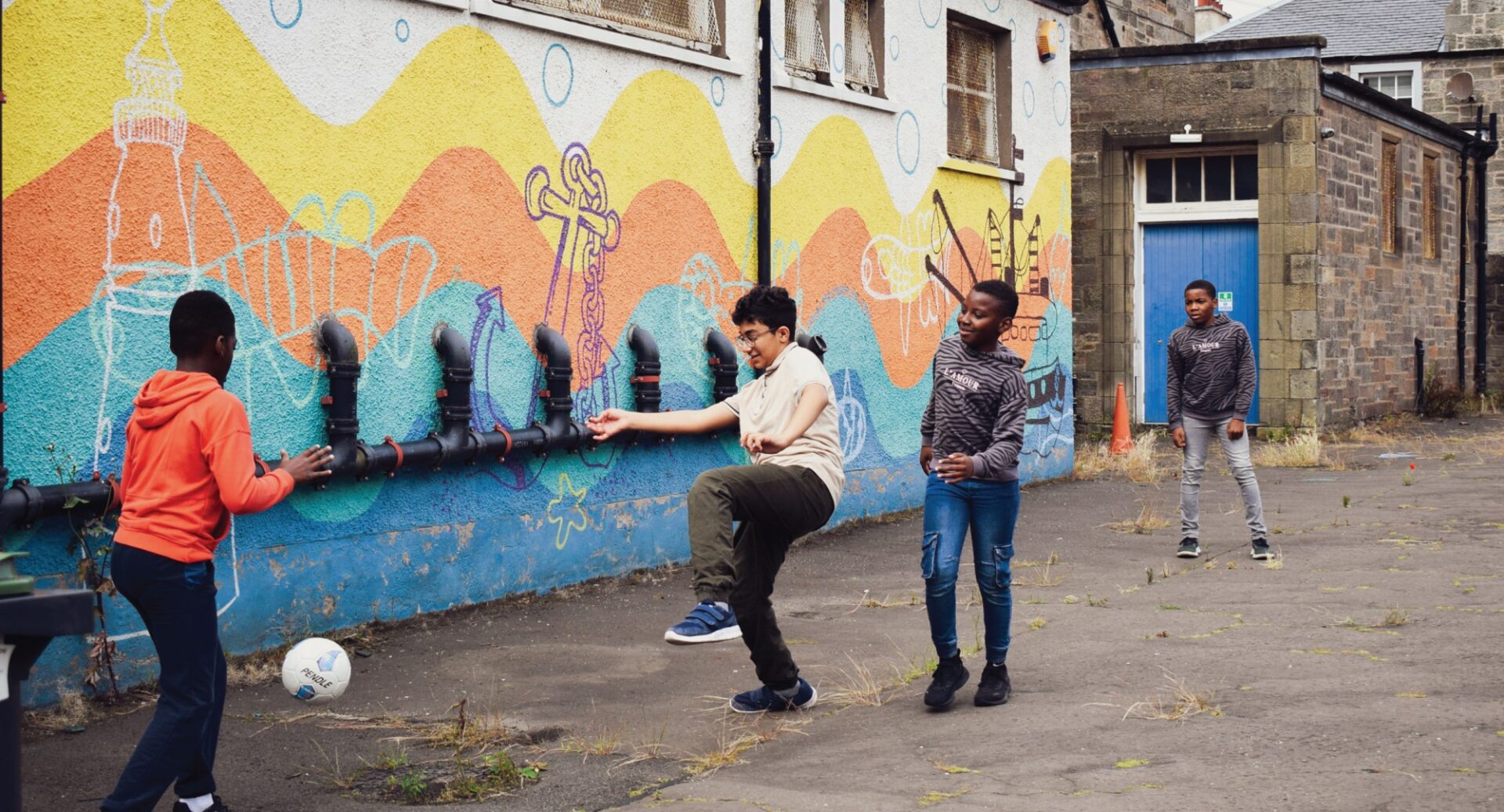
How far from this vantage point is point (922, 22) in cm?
1283

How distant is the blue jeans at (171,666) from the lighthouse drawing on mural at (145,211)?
6.93 ft


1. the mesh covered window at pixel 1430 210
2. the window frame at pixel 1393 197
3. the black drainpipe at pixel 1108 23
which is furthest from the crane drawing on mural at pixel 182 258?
the mesh covered window at pixel 1430 210

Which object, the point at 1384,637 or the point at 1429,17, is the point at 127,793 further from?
the point at 1429,17

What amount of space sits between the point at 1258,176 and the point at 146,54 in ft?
48.6

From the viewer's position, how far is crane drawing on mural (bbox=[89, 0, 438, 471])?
6590 millimetres

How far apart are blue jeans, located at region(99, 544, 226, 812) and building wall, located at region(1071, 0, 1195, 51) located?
17.7 metres

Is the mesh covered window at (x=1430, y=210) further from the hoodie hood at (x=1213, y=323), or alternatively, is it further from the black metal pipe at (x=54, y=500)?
the black metal pipe at (x=54, y=500)

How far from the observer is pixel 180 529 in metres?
4.66

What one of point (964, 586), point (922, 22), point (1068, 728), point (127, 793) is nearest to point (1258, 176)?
point (922, 22)

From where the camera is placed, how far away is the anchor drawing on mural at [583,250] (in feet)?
29.3

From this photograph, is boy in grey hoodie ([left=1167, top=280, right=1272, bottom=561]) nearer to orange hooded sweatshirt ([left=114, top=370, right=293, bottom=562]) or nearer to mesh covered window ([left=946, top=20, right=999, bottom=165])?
mesh covered window ([left=946, top=20, right=999, bottom=165])

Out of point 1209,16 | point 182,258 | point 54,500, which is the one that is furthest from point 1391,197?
point 54,500

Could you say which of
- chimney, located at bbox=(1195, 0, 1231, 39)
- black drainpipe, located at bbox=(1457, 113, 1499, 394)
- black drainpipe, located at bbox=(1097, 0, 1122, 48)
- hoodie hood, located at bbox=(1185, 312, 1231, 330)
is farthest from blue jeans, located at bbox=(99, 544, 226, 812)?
chimney, located at bbox=(1195, 0, 1231, 39)

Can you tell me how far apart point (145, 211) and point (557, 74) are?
2.89 m
